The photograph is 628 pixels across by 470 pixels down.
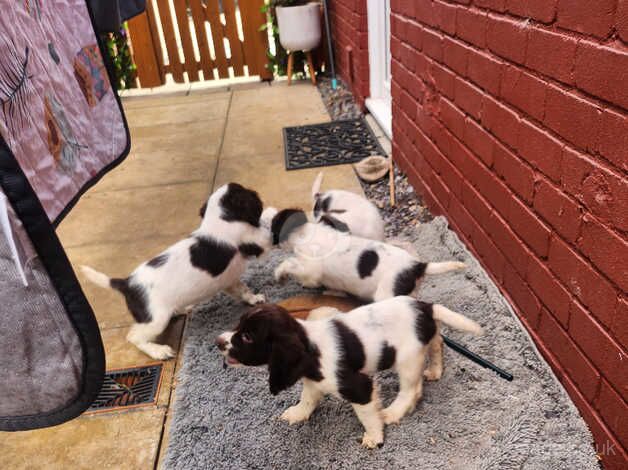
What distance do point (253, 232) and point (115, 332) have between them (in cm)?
99

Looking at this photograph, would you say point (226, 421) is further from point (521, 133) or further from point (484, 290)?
point (521, 133)

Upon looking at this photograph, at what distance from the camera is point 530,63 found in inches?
81.6

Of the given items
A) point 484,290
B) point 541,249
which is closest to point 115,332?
point 484,290

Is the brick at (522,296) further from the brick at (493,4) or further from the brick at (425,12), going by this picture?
the brick at (425,12)

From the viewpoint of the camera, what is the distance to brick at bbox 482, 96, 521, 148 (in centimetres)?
229

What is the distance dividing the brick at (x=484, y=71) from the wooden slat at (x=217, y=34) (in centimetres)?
670

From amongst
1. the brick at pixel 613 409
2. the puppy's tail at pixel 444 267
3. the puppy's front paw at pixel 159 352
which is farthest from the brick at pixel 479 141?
the puppy's front paw at pixel 159 352

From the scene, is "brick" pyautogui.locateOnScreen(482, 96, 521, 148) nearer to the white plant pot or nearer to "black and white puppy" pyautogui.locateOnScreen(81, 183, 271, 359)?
"black and white puppy" pyautogui.locateOnScreen(81, 183, 271, 359)

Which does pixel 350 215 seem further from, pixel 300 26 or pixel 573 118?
pixel 300 26

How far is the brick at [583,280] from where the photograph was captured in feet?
5.77

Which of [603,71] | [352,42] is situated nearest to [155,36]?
[352,42]

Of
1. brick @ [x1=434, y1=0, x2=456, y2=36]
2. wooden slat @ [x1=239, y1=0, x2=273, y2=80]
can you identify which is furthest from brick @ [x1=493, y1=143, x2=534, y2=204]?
wooden slat @ [x1=239, y1=0, x2=273, y2=80]

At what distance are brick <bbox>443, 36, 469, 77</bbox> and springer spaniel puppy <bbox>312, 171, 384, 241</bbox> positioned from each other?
0.92 metres

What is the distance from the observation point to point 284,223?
8.68 feet
